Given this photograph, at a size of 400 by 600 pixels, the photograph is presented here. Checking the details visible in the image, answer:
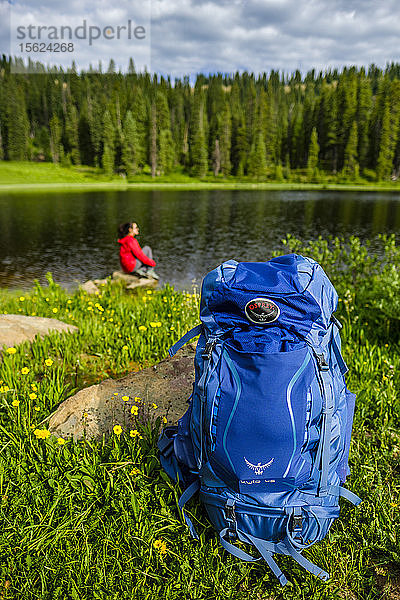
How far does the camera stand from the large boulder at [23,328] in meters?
4.96

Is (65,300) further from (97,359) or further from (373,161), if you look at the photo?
(373,161)

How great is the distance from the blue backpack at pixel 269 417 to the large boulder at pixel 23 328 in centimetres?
338

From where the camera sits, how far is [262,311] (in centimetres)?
220

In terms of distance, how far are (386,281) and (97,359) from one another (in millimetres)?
4229

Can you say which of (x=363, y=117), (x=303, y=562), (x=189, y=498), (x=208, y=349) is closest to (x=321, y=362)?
(x=208, y=349)

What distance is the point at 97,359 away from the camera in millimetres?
4773

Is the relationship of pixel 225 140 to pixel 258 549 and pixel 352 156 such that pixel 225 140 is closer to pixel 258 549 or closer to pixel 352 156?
pixel 352 156

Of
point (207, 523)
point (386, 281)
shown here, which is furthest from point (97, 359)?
point (386, 281)

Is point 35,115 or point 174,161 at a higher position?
point 35,115

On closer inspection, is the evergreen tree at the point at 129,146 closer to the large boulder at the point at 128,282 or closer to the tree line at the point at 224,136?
the tree line at the point at 224,136

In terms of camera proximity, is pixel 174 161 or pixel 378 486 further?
pixel 174 161

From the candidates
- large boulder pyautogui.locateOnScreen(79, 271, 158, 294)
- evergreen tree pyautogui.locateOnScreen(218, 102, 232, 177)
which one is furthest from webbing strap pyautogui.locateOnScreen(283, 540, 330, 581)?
evergreen tree pyautogui.locateOnScreen(218, 102, 232, 177)

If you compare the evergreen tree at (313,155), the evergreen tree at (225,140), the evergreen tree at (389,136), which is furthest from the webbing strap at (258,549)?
the evergreen tree at (313,155)

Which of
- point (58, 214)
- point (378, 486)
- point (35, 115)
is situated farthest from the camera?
A: point (35, 115)
